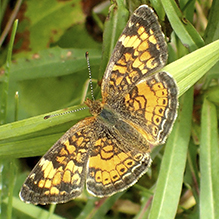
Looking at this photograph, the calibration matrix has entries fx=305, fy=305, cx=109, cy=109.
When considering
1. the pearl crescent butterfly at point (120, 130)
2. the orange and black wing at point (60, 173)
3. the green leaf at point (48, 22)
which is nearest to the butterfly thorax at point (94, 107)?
the pearl crescent butterfly at point (120, 130)

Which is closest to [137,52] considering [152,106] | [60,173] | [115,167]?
[152,106]

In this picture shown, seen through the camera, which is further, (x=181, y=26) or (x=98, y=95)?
(x=98, y=95)

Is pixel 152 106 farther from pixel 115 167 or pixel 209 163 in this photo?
pixel 209 163

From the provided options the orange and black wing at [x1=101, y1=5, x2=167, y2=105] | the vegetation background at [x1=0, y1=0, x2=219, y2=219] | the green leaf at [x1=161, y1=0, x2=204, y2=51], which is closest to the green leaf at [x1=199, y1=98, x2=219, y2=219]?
the vegetation background at [x1=0, y1=0, x2=219, y2=219]

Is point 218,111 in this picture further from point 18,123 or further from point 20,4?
A: point 20,4

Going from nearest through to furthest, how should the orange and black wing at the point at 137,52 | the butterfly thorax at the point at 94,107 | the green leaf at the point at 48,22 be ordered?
the orange and black wing at the point at 137,52
the butterfly thorax at the point at 94,107
the green leaf at the point at 48,22

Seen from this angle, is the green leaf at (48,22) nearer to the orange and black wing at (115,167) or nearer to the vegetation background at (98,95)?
the vegetation background at (98,95)

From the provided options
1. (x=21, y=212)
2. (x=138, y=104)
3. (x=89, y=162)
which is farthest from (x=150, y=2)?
(x=21, y=212)
